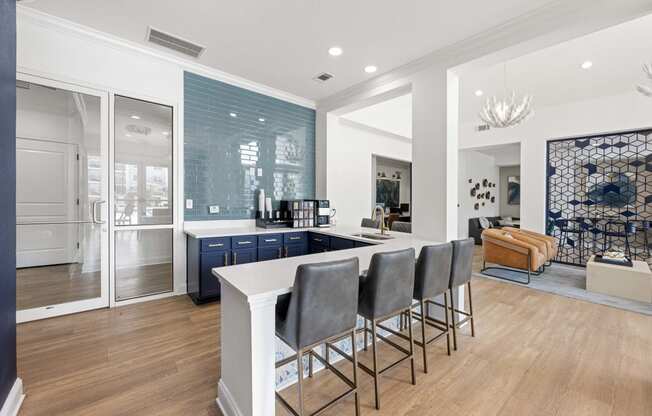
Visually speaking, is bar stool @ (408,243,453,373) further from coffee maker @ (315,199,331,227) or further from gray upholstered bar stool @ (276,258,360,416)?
coffee maker @ (315,199,331,227)

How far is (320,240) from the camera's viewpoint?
3.78 metres

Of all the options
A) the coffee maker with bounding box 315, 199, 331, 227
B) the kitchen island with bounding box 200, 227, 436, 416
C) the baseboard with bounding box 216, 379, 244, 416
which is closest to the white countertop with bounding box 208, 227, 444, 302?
the kitchen island with bounding box 200, 227, 436, 416

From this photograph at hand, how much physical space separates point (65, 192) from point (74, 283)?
108cm

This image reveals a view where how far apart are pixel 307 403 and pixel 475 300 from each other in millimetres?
2734

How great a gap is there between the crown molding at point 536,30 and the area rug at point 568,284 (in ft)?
10.4

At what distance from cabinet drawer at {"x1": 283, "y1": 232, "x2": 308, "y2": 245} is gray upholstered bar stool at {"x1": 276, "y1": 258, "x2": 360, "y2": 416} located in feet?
7.34

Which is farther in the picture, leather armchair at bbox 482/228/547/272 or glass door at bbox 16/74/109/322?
leather armchair at bbox 482/228/547/272

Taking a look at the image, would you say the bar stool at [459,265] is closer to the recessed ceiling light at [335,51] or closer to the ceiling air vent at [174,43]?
the recessed ceiling light at [335,51]

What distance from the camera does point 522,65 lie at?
409 cm

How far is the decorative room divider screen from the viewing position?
5055 mm

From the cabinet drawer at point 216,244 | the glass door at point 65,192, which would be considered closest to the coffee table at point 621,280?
the cabinet drawer at point 216,244

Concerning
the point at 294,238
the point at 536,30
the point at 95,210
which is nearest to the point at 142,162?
the point at 95,210

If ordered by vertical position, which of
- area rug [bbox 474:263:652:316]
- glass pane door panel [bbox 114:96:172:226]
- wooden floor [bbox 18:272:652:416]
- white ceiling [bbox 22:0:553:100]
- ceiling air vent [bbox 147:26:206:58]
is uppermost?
ceiling air vent [bbox 147:26:206:58]

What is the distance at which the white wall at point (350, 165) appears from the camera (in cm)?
482
